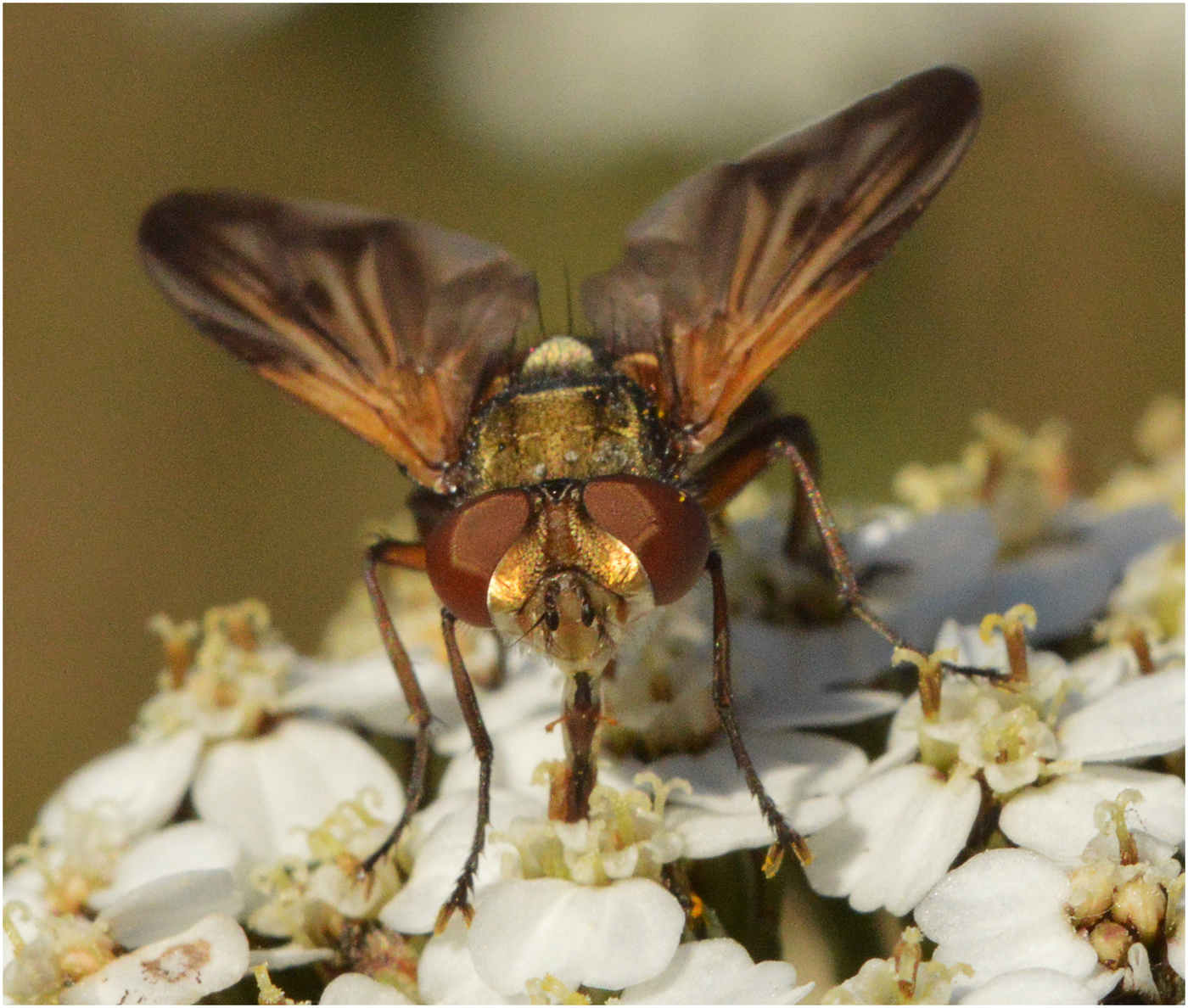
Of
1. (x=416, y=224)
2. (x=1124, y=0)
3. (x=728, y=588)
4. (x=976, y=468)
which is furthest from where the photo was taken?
(x=1124, y=0)

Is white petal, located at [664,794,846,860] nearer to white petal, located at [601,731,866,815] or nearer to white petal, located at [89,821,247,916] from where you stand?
white petal, located at [601,731,866,815]

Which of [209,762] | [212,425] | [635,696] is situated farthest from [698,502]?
[212,425]

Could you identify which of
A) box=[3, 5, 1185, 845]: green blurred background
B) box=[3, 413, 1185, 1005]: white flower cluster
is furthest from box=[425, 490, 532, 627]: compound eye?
box=[3, 5, 1185, 845]: green blurred background

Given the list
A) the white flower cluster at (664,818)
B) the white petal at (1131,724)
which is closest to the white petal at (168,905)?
the white flower cluster at (664,818)

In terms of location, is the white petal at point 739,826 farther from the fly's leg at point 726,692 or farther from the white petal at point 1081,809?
the white petal at point 1081,809

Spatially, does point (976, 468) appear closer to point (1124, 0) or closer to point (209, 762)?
point (209, 762)

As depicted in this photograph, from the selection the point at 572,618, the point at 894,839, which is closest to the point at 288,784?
the point at 572,618

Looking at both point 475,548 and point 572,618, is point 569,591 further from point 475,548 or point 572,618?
point 475,548
